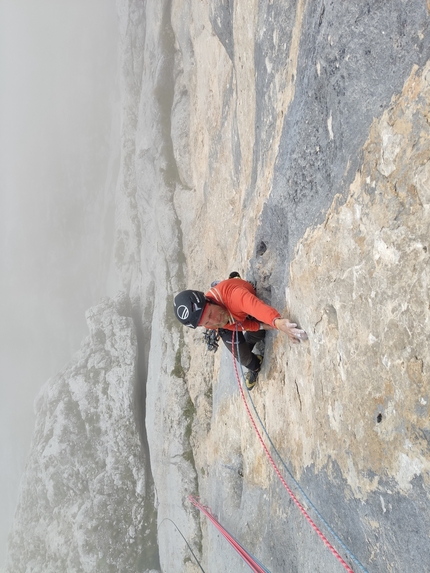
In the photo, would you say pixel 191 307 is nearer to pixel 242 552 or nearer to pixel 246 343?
pixel 246 343

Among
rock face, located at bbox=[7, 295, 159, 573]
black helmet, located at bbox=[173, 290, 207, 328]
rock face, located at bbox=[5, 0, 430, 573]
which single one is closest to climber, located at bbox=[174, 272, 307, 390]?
black helmet, located at bbox=[173, 290, 207, 328]

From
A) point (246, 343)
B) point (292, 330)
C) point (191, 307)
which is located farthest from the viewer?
point (246, 343)

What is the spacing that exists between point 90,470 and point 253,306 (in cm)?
1403

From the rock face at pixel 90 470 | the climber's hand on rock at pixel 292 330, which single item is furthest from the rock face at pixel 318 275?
the rock face at pixel 90 470

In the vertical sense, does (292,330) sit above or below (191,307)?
below

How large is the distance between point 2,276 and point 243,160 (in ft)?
120

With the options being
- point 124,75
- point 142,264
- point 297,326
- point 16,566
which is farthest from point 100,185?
point 297,326

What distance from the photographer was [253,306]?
520 cm

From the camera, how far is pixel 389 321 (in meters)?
3.10

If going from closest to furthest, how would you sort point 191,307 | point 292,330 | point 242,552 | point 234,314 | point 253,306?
point 292,330
point 253,306
point 191,307
point 234,314
point 242,552

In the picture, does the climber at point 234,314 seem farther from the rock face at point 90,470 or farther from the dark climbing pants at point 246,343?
the rock face at point 90,470

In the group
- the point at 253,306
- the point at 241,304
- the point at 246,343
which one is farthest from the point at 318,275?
the point at 246,343

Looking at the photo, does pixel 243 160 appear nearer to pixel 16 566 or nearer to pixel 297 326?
pixel 297 326

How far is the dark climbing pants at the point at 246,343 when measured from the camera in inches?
243
